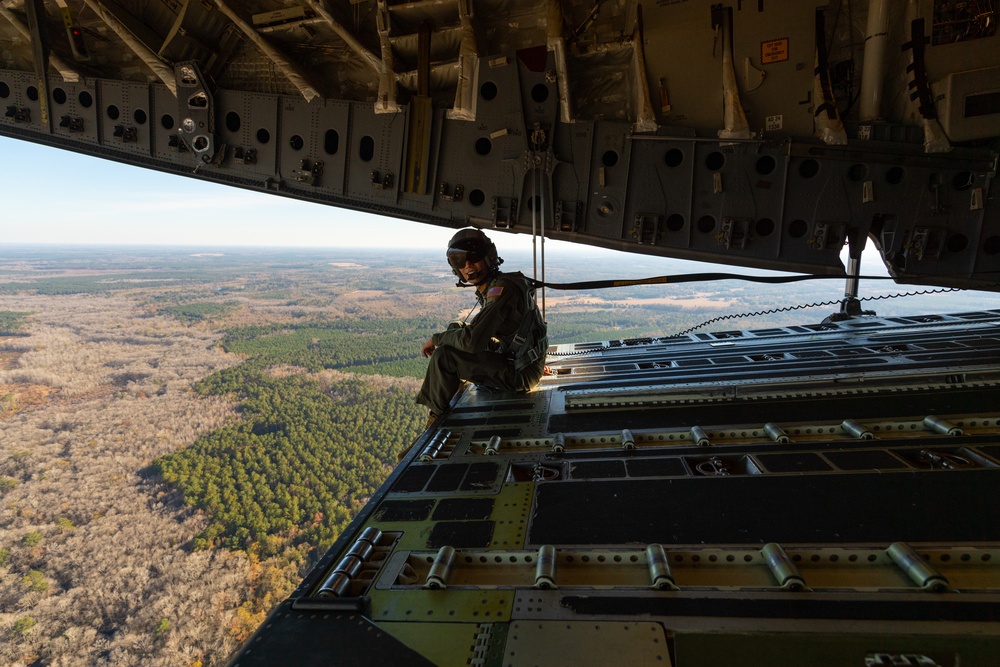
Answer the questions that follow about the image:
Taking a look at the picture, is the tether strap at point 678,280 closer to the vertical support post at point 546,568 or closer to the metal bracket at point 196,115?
the vertical support post at point 546,568

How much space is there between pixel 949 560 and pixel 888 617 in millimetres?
501

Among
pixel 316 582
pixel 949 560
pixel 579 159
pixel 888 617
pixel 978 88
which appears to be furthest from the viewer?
pixel 579 159

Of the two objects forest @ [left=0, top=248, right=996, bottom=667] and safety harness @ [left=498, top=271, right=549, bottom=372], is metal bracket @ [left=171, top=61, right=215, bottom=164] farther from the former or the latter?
safety harness @ [left=498, top=271, right=549, bottom=372]

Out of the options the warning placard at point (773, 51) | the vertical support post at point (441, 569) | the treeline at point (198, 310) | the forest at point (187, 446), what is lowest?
the forest at point (187, 446)

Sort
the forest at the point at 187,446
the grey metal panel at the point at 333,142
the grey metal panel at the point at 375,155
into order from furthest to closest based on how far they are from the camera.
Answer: the forest at the point at 187,446 < the grey metal panel at the point at 333,142 < the grey metal panel at the point at 375,155

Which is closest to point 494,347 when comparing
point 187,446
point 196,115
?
point 196,115

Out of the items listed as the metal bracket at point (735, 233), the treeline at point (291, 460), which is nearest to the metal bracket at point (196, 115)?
the metal bracket at point (735, 233)

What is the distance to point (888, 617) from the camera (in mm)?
1599

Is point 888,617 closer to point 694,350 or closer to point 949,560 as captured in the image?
point 949,560

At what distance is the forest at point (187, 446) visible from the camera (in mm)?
17906

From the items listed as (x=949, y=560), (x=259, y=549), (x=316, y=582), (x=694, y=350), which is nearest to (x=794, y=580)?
(x=949, y=560)

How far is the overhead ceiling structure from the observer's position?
4719 millimetres

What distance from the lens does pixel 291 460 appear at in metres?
25.6

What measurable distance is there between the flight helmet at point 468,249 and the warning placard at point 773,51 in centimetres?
339
